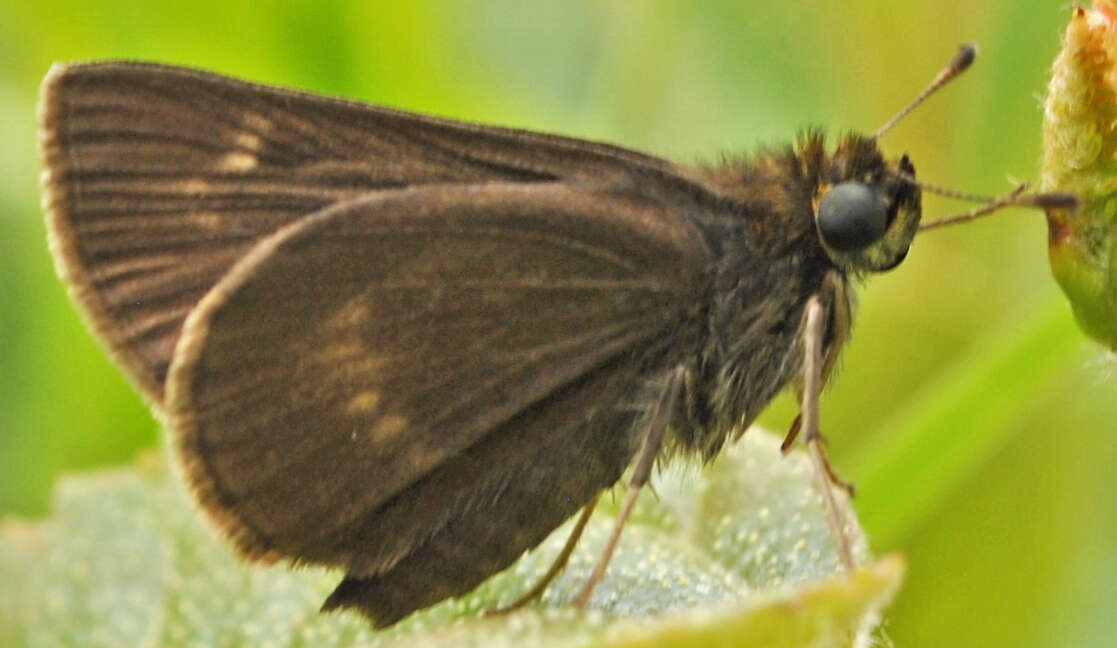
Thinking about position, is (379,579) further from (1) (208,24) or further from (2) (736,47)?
(2) (736,47)

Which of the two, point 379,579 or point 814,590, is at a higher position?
point 814,590

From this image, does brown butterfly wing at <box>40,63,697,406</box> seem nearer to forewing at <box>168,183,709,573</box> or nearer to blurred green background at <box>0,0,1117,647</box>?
forewing at <box>168,183,709,573</box>

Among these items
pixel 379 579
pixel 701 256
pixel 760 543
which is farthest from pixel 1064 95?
pixel 379 579

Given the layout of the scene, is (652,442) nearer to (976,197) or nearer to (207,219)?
(976,197)

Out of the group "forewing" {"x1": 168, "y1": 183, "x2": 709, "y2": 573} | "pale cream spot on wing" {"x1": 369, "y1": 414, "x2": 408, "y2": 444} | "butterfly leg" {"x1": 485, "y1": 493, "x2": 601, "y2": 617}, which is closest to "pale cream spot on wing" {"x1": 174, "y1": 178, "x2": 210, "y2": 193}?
"forewing" {"x1": 168, "y1": 183, "x2": 709, "y2": 573}

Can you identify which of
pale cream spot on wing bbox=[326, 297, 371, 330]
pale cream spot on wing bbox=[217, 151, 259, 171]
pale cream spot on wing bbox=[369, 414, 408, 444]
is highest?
pale cream spot on wing bbox=[217, 151, 259, 171]
